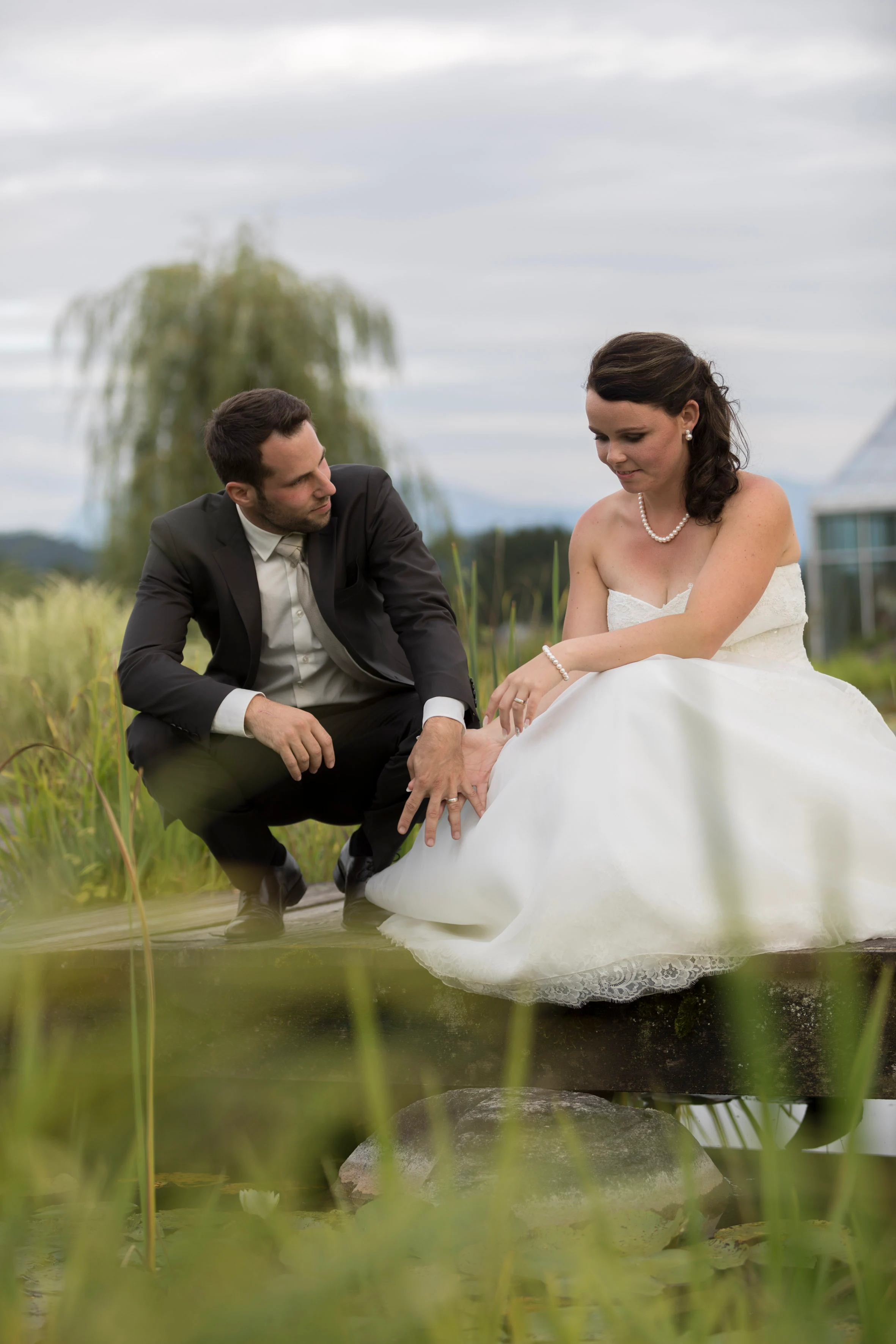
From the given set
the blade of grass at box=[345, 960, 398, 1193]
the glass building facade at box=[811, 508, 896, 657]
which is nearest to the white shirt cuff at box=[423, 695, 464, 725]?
the blade of grass at box=[345, 960, 398, 1193]

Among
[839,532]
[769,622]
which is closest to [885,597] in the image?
[839,532]

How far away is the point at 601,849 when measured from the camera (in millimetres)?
1854

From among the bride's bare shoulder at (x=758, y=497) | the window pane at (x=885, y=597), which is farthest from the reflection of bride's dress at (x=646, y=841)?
the window pane at (x=885, y=597)

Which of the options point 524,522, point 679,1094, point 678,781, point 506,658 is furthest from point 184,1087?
point 524,522

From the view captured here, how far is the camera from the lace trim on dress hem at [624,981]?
1.79 m

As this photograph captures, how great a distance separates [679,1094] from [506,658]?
1.77 m

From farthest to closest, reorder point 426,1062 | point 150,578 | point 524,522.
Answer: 1. point 524,522
2. point 150,578
3. point 426,1062

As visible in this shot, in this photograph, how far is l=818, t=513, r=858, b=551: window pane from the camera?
1745 centimetres

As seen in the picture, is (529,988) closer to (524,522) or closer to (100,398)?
(524,522)

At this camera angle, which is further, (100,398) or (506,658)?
(100,398)

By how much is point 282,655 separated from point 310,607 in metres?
0.12

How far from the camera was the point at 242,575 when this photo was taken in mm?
2502

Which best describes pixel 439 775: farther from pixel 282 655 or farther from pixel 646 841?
pixel 282 655

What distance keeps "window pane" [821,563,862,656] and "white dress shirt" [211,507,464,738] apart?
15680 mm
